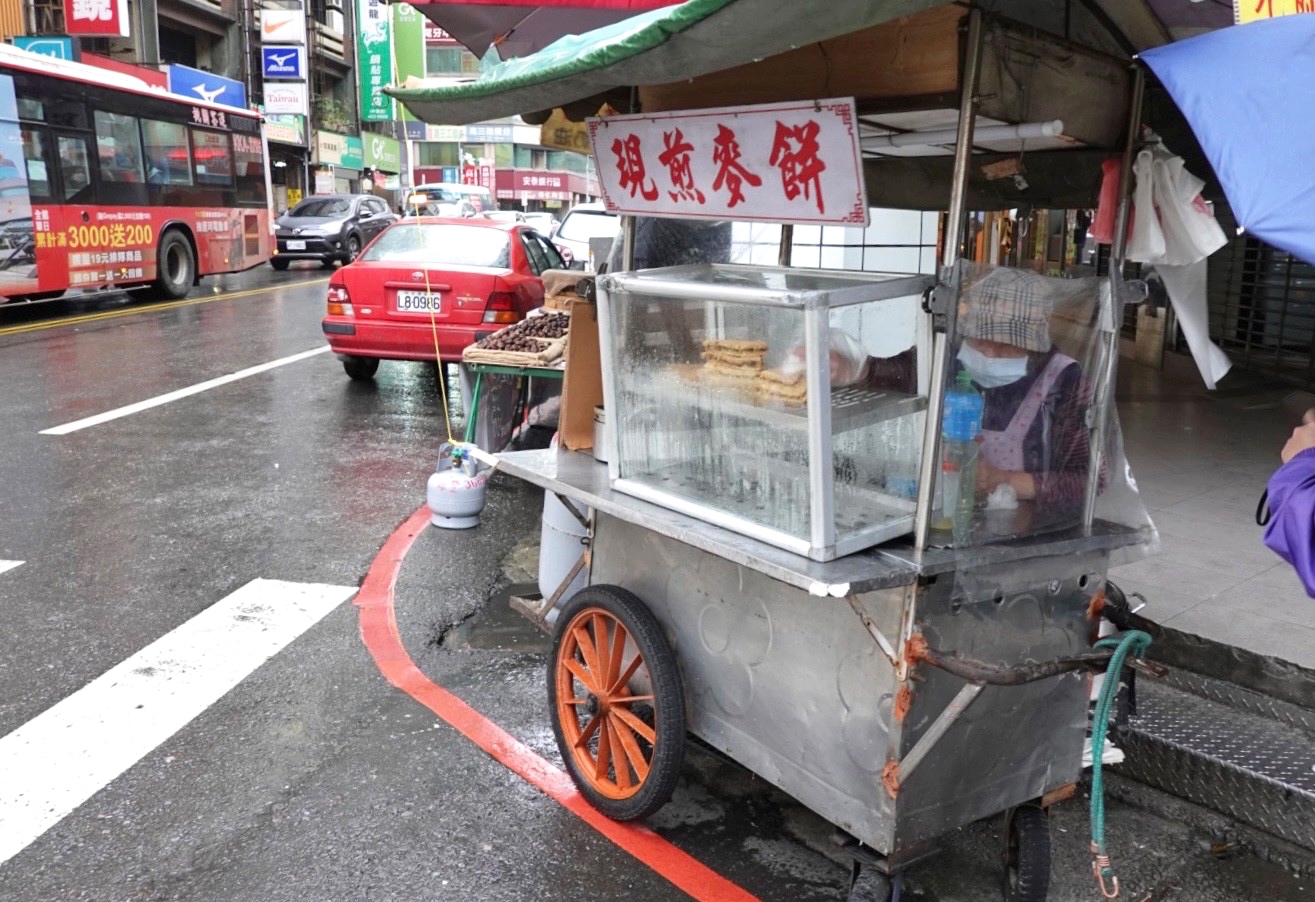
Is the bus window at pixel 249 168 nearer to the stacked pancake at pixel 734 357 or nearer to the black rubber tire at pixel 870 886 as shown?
the stacked pancake at pixel 734 357

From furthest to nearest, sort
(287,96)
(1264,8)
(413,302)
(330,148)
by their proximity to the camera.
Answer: (330,148) < (287,96) < (413,302) < (1264,8)

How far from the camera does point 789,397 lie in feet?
8.82

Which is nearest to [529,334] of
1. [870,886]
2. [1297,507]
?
[870,886]

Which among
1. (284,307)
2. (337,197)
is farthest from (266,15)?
(284,307)

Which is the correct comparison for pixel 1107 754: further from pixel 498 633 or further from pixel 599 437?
pixel 498 633

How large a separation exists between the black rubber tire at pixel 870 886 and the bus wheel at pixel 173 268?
53.2ft

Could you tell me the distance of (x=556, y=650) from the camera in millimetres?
3553

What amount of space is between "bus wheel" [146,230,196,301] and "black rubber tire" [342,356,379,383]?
7714 millimetres

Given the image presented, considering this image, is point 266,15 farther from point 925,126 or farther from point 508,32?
point 925,126

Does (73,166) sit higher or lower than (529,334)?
higher

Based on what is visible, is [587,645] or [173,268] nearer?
[587,645]

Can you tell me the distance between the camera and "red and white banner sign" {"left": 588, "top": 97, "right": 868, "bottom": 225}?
263 centimetres

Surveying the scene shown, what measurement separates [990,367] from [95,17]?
25.7 m

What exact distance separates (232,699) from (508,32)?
4359 mm
